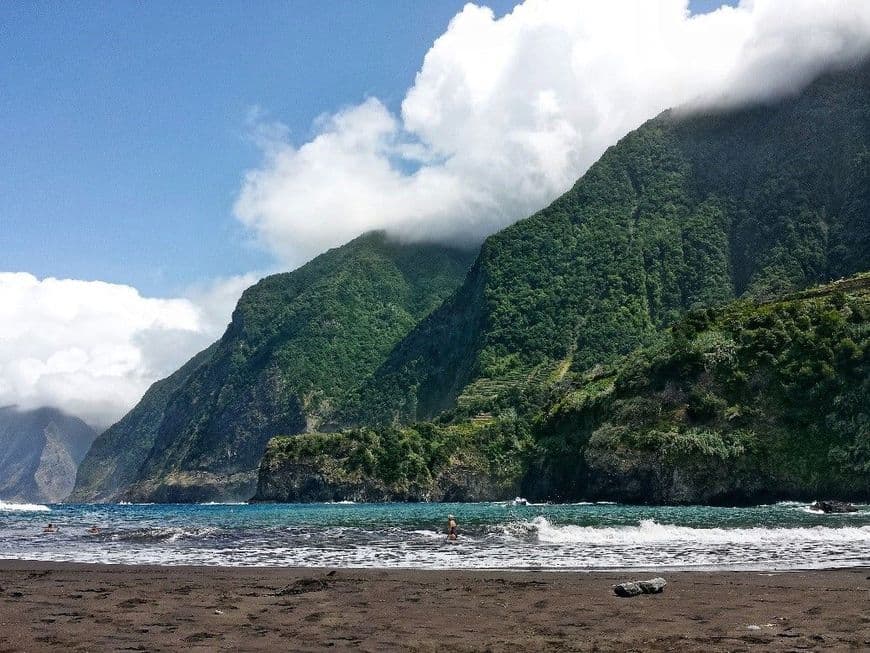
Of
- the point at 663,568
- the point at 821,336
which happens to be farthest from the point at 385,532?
the point at 821,336

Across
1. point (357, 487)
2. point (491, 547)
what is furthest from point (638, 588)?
point (357, 487)

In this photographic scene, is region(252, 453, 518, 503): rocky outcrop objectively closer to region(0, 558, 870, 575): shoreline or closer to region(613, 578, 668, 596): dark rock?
region(0, 558, 870, 575): shoreline

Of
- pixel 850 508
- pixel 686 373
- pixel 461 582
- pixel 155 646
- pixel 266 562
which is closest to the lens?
pixel 155 646

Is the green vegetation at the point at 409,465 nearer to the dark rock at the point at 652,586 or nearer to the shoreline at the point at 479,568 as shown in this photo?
the shoreline at the point at 479,568

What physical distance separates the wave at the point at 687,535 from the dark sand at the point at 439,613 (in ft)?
45.5

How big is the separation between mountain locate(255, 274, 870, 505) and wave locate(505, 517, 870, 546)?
52064mm

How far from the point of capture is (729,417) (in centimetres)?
9538

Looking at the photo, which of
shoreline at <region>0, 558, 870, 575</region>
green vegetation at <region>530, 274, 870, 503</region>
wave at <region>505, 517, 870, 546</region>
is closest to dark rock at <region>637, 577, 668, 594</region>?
shoreline at <region>0, 558, 870, 575</region>

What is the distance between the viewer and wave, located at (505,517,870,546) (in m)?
35.9

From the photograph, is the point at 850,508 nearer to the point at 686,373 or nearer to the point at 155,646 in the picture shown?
the point at 686,373

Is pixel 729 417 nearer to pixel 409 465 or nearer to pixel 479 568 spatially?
pixel 409 465

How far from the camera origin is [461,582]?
72.1ft

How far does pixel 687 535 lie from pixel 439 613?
26.1 metres

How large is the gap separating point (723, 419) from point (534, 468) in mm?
41320
